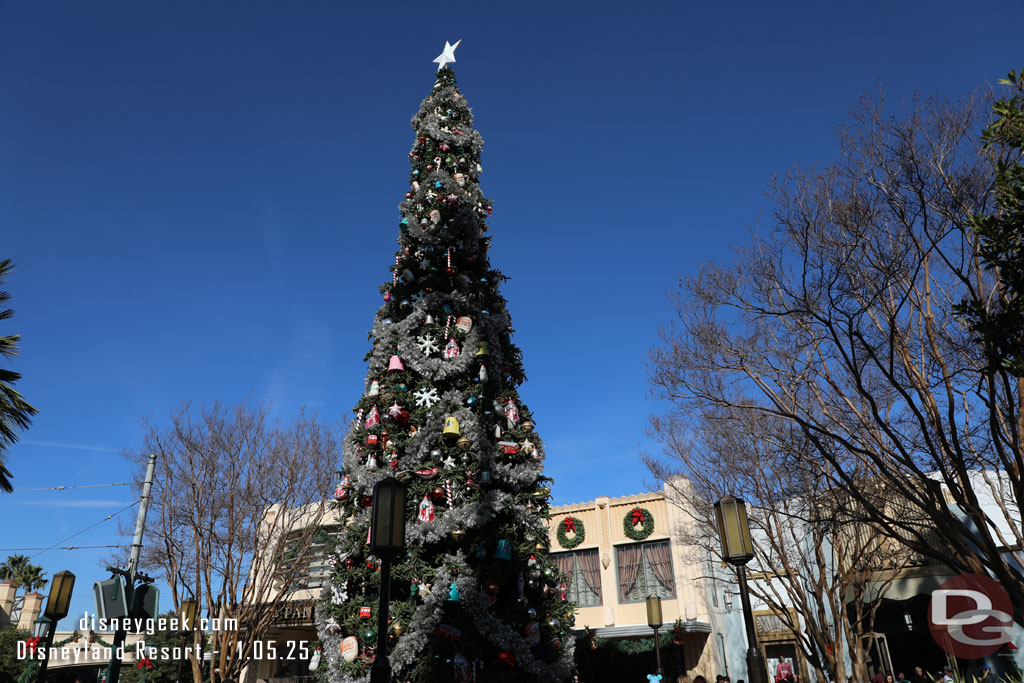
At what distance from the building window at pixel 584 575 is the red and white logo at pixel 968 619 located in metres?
11.0

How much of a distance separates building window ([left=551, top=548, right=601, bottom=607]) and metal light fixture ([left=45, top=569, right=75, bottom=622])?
705 inches

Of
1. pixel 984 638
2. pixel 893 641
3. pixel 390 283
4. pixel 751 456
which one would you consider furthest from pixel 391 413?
pixel 893 641

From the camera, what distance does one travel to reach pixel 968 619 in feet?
55.8

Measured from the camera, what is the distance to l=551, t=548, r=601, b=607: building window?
2328cm

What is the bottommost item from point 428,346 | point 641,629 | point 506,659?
point 641,629

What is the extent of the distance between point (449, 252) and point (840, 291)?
21.7ft

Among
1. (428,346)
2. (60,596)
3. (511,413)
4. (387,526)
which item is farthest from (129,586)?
(511,413)

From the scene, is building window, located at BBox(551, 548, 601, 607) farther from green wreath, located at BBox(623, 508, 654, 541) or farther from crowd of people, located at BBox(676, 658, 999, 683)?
crowd of people, located at BBox(676, 658, 999, 683)

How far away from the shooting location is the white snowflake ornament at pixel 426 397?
9859mm

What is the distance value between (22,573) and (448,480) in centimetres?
3809

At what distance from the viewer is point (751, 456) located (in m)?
15.1

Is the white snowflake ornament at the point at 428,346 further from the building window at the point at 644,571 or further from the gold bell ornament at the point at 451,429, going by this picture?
the building window at the point at 644,571

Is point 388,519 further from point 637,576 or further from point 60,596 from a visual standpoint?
point 637,576

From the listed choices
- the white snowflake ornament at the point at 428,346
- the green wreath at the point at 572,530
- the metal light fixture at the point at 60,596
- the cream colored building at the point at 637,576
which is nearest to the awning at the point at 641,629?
the cream colored building at the point at 637,576
